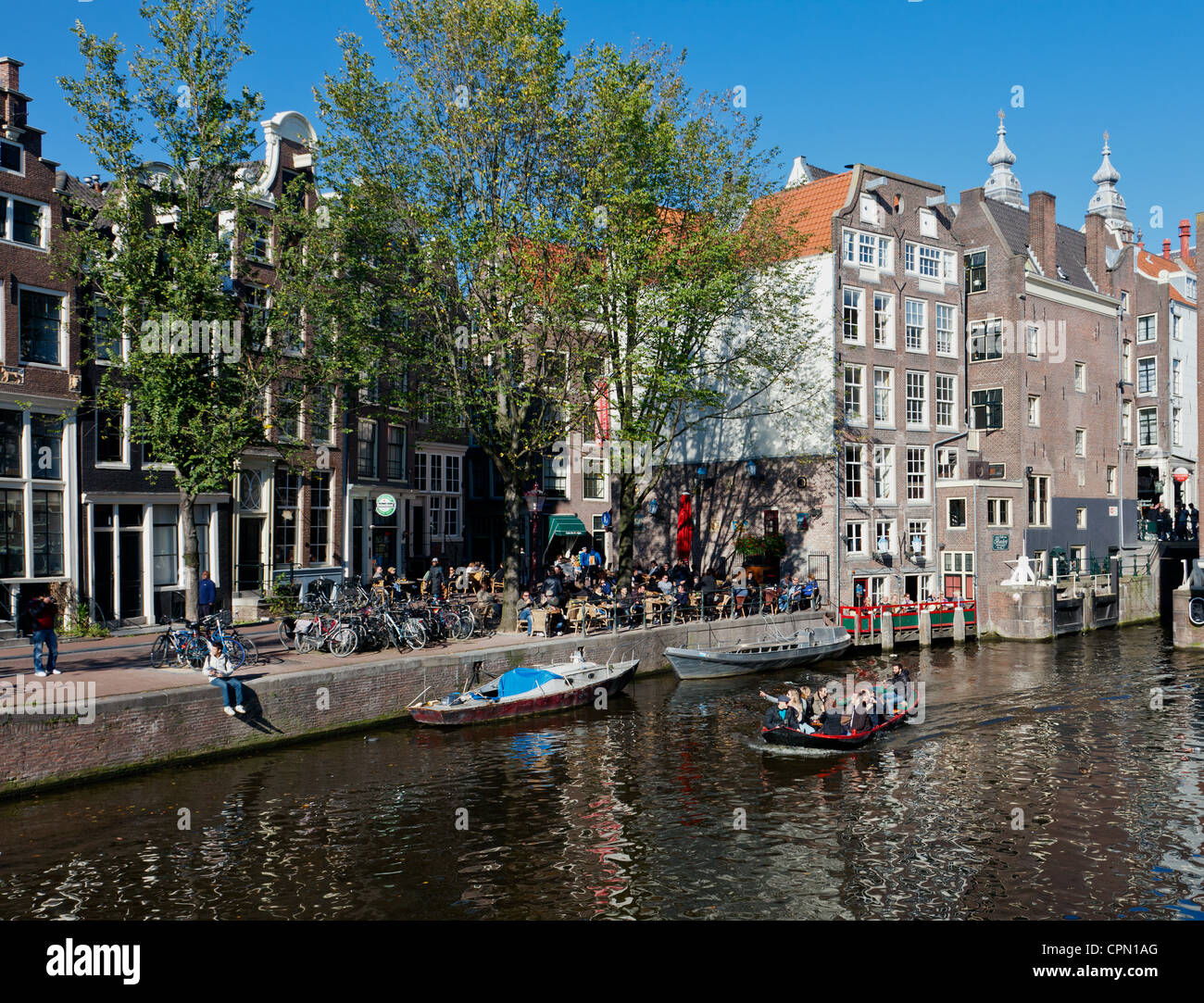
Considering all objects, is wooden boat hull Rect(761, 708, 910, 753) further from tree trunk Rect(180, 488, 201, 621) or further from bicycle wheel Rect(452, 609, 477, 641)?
tree trunk Rect(180, 488, 201, 621)

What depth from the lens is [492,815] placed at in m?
18.4

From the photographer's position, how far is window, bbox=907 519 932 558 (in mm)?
46344

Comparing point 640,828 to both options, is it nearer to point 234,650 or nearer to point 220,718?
point 220,718

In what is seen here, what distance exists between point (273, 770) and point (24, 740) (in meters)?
4.67

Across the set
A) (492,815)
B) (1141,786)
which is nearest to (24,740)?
(492,815)

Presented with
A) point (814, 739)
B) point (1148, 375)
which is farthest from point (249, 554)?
point (1148, 375)

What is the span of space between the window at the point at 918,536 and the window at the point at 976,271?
12499 millimetres

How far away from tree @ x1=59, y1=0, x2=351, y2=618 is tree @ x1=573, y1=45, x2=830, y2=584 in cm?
1116

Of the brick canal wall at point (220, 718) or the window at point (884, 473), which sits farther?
the window at point (884, 473)

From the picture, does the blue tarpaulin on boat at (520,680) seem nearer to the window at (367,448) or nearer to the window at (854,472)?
the window at (367,448)

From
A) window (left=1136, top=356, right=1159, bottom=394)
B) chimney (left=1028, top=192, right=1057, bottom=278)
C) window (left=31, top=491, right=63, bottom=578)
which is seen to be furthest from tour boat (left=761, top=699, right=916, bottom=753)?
window (left=1136, top=356, right=1159, bottom=394)

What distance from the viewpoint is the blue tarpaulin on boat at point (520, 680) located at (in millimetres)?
26562

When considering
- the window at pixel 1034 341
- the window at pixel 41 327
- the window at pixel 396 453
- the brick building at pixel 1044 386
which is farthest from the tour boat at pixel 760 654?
the window at pixel 1034 341
